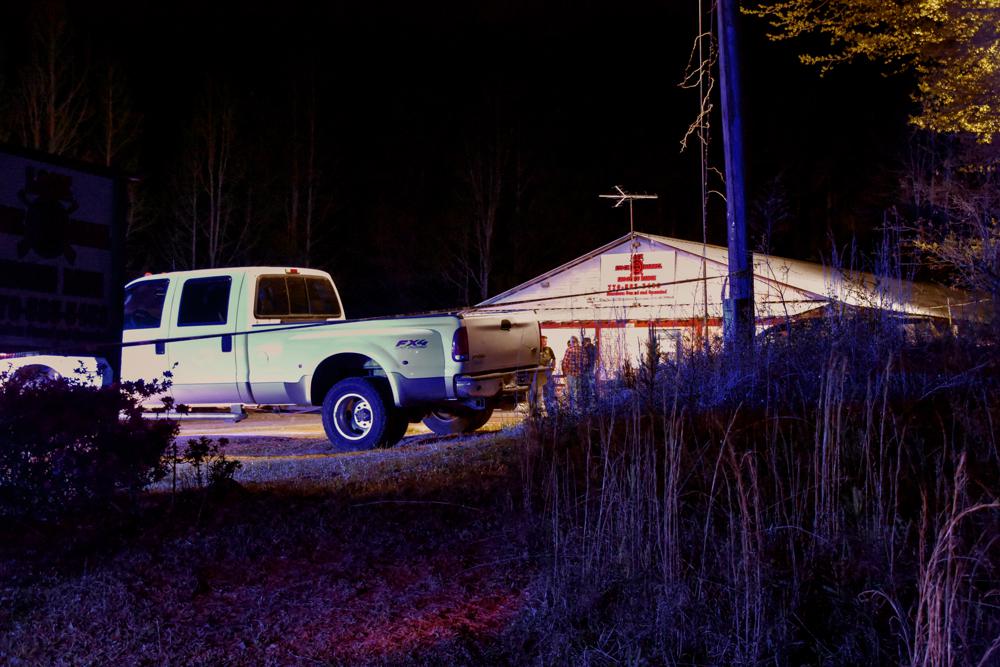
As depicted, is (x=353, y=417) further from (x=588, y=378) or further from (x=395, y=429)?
(x=588, y=378)

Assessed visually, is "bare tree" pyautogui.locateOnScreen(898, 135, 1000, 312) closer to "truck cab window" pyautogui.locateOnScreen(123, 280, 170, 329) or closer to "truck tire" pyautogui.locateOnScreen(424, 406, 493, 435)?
"truck tire" pyautogui.locateOnScreen(424, 406, 493, 435)

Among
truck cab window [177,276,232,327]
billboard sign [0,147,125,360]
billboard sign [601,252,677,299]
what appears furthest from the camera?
billboard sign [601,252,677,299]

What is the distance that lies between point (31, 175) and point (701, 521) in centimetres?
544

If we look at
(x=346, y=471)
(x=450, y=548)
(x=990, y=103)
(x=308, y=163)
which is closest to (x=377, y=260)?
(x=308, y=163)

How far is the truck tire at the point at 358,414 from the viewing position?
10.4m

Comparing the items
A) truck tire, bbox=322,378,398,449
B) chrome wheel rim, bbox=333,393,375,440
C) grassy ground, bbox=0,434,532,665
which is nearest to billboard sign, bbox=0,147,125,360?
grassy ground, bbox=0,434,532,665

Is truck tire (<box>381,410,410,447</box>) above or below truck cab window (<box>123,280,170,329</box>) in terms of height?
below

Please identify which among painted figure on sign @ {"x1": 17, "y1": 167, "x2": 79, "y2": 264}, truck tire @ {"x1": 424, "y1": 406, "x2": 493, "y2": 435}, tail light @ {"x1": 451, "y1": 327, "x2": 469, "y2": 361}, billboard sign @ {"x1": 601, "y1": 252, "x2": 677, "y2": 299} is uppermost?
billboard sign @ {"x1": 601, "y1": 252, "x2": 677, "y2": 299}

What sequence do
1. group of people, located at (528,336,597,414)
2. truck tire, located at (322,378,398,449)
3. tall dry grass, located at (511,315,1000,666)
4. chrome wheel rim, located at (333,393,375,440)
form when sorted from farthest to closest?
chrome wheel rim, located at (333,393,375,440) → truck tire, located at (322,378,398,449) → group of people, located at (528,336,597,414) → tall dry grass, located at (511,315,1000,666)

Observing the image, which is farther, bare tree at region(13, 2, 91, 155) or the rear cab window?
bare tree at region(13, 2, 91, 155)

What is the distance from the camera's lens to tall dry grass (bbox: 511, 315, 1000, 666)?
371 cm

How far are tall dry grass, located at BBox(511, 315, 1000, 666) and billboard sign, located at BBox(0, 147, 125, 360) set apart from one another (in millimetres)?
3715

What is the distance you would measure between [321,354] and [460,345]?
1712 mm

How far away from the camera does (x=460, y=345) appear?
9.98 m
